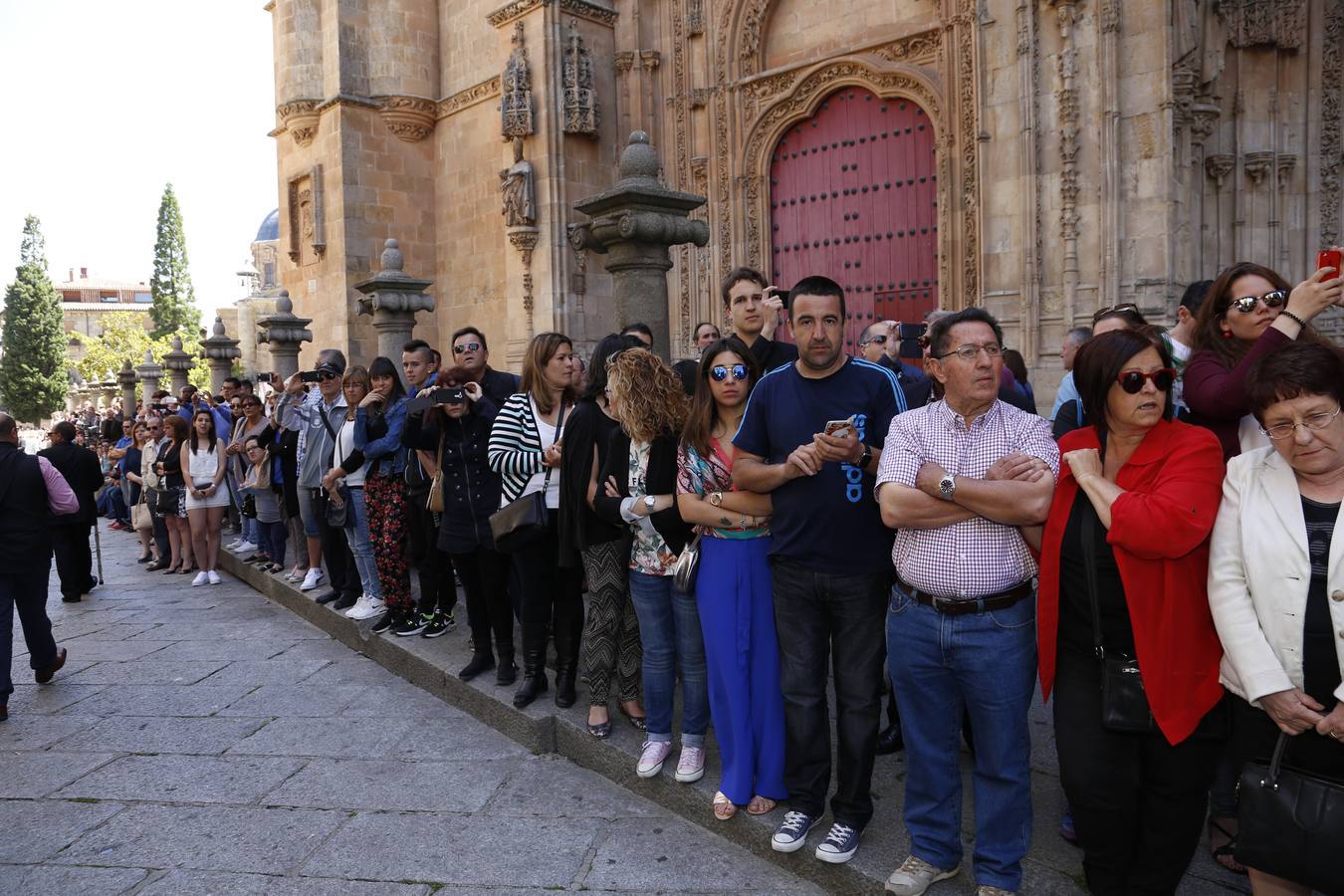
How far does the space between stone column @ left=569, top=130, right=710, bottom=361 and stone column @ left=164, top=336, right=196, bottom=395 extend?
1675 cm

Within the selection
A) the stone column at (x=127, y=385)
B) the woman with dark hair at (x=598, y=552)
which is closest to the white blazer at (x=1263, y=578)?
the woman with dark hair at (x=598, y=552)

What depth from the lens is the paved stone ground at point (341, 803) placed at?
343 centimetres

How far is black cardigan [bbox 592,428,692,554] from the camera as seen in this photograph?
3846 mm

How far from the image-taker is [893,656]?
2957mm

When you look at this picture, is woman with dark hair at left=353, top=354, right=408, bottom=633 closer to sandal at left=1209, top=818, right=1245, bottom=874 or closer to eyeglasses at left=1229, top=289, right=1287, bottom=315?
sandal at left=1209, top=818, right=1245, bottom=874

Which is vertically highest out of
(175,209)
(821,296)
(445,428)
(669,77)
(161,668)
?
(175,209)

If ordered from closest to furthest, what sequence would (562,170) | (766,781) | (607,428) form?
1. (766,781)
2. (607,428)
3. (562,170)

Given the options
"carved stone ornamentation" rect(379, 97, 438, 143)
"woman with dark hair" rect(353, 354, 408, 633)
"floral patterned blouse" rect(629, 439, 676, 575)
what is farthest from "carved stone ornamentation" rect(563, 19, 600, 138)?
"floral patterned blouse" rect(629, 439, 676, 575)

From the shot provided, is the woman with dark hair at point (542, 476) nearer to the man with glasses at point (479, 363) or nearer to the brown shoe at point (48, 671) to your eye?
the man with glasses at point (479, 363)

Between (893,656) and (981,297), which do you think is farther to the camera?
(981,297)

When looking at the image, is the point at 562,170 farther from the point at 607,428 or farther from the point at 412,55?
the point at 607,428

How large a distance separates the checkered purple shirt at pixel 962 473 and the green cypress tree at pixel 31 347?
61650 mm

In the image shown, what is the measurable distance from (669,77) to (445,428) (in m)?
9.45

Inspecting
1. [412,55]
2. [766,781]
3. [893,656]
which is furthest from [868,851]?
[412,55]
